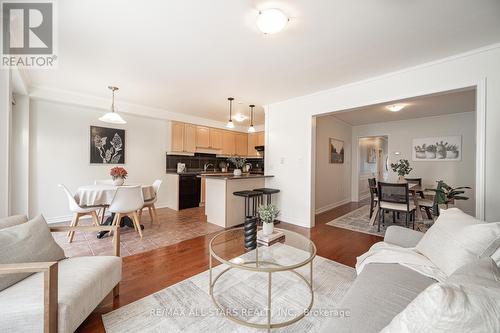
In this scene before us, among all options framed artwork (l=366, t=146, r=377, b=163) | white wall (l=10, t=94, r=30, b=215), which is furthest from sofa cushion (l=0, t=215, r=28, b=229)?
framed artwork (l=366, t=146, r=377, b=163)

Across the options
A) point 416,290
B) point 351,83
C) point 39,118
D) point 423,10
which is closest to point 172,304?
point 416,290

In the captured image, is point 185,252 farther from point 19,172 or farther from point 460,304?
point 19,172

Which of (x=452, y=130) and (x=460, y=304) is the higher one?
(x=452, y=130)

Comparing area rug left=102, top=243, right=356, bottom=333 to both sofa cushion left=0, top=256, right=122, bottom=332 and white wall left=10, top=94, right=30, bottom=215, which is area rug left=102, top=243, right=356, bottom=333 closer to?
sofa cushion left=0, top=256, right=122, bottom=332

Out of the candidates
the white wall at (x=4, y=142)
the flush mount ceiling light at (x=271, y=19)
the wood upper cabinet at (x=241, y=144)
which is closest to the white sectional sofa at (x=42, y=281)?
the white wall at (x=4, y=142)

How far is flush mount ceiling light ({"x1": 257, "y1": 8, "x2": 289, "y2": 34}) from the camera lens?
1.65m

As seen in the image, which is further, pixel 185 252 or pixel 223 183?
pixel 223 183

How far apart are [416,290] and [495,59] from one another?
8.80ft

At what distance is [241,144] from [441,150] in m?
5.36

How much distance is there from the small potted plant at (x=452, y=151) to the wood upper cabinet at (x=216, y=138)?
19.3 feet

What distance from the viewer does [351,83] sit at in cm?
316

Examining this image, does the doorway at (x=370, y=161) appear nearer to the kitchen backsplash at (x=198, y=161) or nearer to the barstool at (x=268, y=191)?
the kitchen backsplash at (x=198, y=161)

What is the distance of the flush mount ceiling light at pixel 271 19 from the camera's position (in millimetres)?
1649

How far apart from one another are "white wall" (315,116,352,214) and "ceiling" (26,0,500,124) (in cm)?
191
